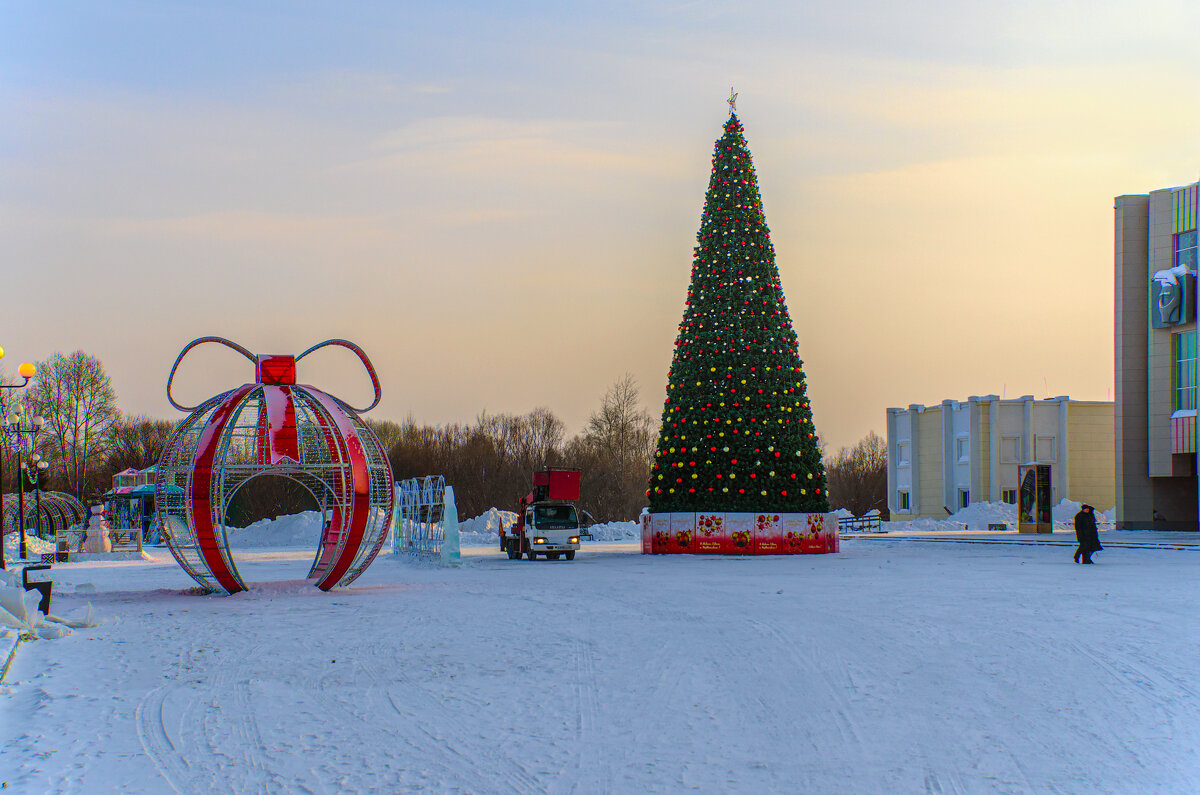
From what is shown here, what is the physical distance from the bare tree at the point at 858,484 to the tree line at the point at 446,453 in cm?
15

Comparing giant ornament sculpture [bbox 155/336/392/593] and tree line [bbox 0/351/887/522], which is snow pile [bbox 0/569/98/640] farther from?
tree line [bbox 0/351/887/522]

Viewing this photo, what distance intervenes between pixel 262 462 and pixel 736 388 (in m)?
16.1

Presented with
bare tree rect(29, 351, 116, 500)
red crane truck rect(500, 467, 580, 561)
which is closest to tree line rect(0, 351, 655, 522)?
bare tree rect(29, 351, 116, 500)

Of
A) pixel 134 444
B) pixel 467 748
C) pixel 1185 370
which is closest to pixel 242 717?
pixel 467 748

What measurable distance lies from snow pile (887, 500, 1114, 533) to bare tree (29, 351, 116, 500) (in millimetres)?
52679

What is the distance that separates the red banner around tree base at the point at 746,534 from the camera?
1252 inches

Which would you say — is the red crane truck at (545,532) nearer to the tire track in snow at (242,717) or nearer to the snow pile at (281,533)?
the snow pile at (281,533)

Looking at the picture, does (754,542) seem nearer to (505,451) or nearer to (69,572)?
(69,572)

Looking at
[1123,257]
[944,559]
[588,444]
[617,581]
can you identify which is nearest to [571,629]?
[617,581]

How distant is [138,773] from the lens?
7246mm

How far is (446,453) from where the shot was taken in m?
A: 89.9

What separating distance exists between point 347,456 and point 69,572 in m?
14.0

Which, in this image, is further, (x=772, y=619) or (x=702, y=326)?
(x=702, y=326)

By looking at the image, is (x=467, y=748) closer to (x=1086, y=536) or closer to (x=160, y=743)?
(x=160, y=743)
